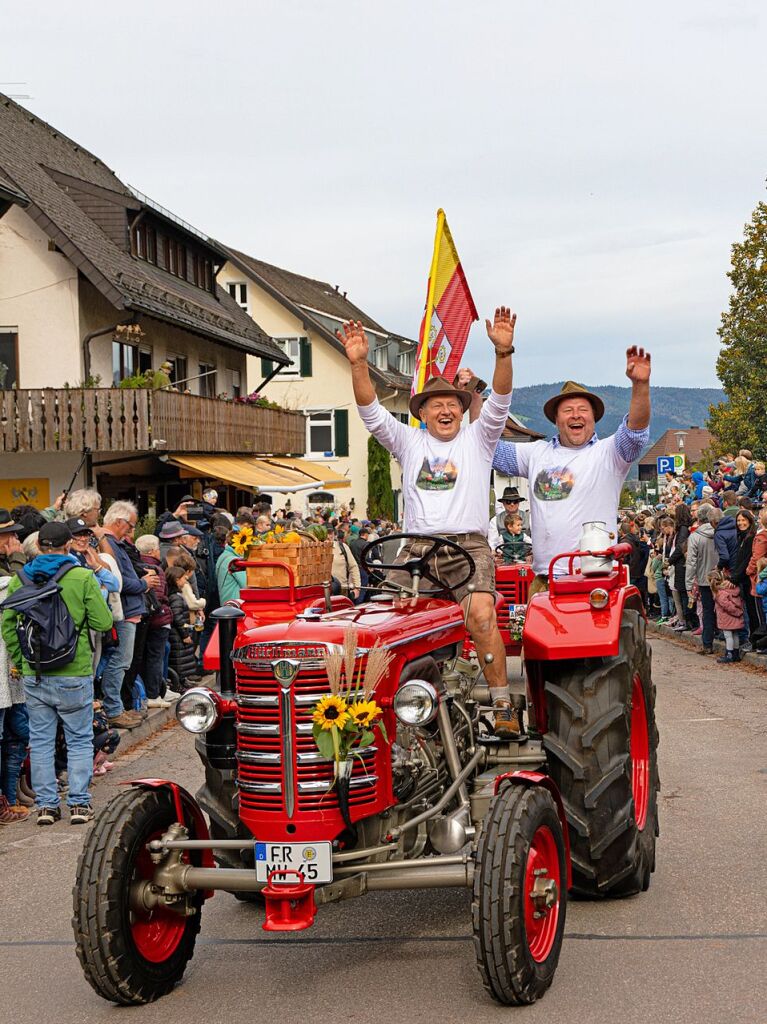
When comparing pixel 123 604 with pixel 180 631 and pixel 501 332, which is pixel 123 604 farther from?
pixel 501 332

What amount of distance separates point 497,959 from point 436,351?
1049 cm

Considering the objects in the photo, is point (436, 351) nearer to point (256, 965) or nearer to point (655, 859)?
point (655, 859)

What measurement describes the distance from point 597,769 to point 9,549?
4.97 metres

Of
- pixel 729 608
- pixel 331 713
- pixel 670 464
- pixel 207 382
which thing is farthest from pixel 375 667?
pixel 670 464

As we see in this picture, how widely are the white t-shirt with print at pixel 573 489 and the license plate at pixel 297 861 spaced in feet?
9.77

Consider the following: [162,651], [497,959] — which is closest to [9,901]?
[497,959]

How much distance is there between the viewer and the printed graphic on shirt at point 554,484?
7637 mm

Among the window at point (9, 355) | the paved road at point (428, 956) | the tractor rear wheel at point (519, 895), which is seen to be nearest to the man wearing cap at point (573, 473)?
the paved road at point (428, 956)

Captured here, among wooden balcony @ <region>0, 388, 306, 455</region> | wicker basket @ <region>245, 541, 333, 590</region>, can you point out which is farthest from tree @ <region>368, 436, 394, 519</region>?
wicker basket @ <region>245, 541, 333, 590</region>

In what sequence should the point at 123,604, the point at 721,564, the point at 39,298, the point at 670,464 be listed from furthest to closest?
the point at 670,464
the point at 39,298
the point at 721,564
the point at 123,604

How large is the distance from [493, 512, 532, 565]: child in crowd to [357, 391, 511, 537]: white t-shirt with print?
28.9 feet

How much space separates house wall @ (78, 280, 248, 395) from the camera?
28.2 meters

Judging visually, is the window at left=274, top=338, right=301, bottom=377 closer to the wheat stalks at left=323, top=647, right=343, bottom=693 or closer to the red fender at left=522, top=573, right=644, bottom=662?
the red fender at left=522, top=573, right=644, bottom=662

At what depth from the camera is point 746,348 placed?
5044 centimetres
